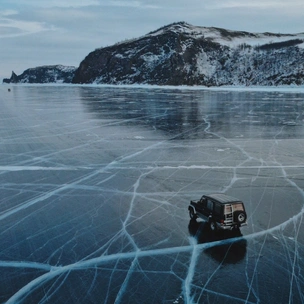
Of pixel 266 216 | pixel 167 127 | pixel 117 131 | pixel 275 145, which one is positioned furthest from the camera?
pixel 167 127

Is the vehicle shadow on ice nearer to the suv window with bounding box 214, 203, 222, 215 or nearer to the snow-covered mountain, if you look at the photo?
the suv window with bounding box 214, 203, 222, 215

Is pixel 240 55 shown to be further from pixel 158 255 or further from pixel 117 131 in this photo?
pixel 158 255

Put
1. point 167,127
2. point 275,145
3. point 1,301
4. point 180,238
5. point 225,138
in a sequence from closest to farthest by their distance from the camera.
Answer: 1. point 1,301
2. point 180,238
3. point 275,145
4. point 225,138
5. point 167,127

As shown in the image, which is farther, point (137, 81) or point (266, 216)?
point (137, 81)

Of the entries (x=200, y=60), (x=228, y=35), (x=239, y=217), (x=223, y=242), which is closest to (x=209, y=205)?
(x=239, y=217)

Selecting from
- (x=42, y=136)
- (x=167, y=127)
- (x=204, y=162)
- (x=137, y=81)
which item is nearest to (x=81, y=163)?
(x=204, y=162)

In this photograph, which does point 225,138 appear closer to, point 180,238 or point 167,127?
point 167,127
